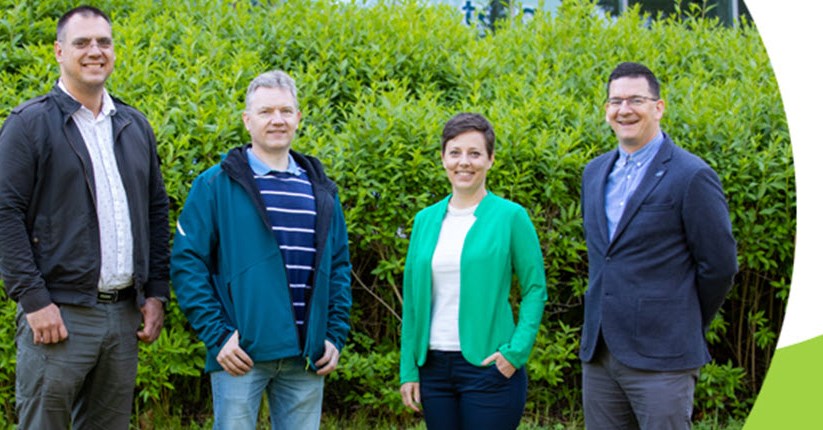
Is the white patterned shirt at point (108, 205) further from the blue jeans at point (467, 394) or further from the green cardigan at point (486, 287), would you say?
the blue jeans at point (467, 394)

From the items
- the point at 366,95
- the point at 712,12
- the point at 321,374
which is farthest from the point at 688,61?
the point at 712,12

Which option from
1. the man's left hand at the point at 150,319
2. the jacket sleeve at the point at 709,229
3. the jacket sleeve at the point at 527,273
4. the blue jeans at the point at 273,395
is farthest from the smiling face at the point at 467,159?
the man's left hand at the point at 150,319

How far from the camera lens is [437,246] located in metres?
4.22

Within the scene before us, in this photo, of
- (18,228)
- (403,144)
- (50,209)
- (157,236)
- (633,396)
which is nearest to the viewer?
(18,228)

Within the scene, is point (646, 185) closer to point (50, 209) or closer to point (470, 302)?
point (470, 302)

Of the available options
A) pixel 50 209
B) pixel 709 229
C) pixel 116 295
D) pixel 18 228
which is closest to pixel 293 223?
pixel 116 295

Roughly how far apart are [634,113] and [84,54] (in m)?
2.51

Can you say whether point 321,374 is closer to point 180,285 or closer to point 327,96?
point 180,285

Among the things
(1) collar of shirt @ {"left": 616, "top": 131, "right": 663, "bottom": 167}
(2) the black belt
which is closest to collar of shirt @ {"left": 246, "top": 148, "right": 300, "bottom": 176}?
(2) the black belt

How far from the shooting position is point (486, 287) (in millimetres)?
4102

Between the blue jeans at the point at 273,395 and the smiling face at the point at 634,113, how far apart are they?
5.91 ft

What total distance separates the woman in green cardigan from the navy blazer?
1.26ft

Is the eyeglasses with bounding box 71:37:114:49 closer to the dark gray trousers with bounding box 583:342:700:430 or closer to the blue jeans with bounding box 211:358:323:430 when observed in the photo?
the blue jeans with bounding box 211:358:323:430

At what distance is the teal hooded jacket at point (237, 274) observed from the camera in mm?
4035
